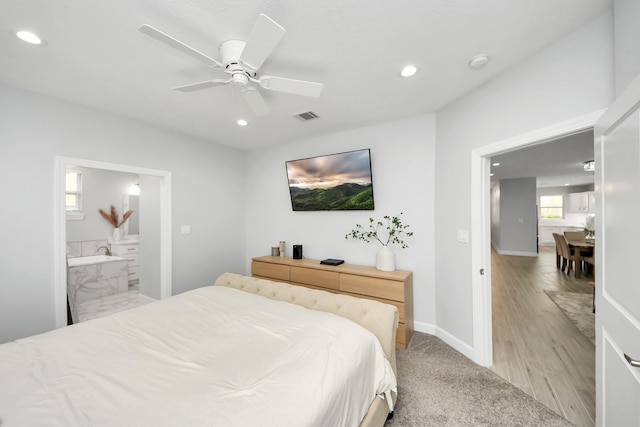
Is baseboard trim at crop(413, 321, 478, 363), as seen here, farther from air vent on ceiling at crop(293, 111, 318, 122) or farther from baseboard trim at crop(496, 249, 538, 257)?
baseboard trim at crop(496, 249, 538, 257)

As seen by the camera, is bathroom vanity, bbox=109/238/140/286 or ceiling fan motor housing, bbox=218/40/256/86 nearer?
ceiling fan motor housing, bbox=218/40/256/86

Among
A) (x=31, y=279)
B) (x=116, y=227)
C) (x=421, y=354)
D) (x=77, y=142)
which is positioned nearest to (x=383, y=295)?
(x=421, y=354)

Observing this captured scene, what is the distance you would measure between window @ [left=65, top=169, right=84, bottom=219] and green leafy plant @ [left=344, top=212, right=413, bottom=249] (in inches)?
204

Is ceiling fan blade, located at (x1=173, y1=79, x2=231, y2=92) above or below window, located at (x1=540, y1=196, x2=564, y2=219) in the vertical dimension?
above

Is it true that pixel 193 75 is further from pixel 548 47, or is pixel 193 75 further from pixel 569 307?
pixel 569 307

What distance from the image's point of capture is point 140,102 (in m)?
2.58

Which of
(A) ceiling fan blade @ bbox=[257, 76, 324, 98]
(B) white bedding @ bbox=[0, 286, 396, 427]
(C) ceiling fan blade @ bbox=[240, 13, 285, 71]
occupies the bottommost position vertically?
(B) white bedding @ bbox=[0, 286, 396, 427]

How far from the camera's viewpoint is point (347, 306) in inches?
73.0

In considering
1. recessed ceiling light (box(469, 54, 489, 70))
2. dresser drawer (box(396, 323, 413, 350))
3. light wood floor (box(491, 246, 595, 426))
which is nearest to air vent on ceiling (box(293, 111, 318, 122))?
recessed ceiling light (box(469, 54, 489, 70))

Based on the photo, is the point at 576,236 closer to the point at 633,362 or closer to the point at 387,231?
the point at 387,231

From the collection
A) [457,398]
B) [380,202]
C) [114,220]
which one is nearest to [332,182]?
[380,202]

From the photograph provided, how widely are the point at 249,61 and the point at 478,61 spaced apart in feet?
5.60

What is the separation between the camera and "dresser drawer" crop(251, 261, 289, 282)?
349 centimetres

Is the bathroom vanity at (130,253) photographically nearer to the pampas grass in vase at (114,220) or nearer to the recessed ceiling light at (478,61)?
the pampas grass in vase at (114,220)
